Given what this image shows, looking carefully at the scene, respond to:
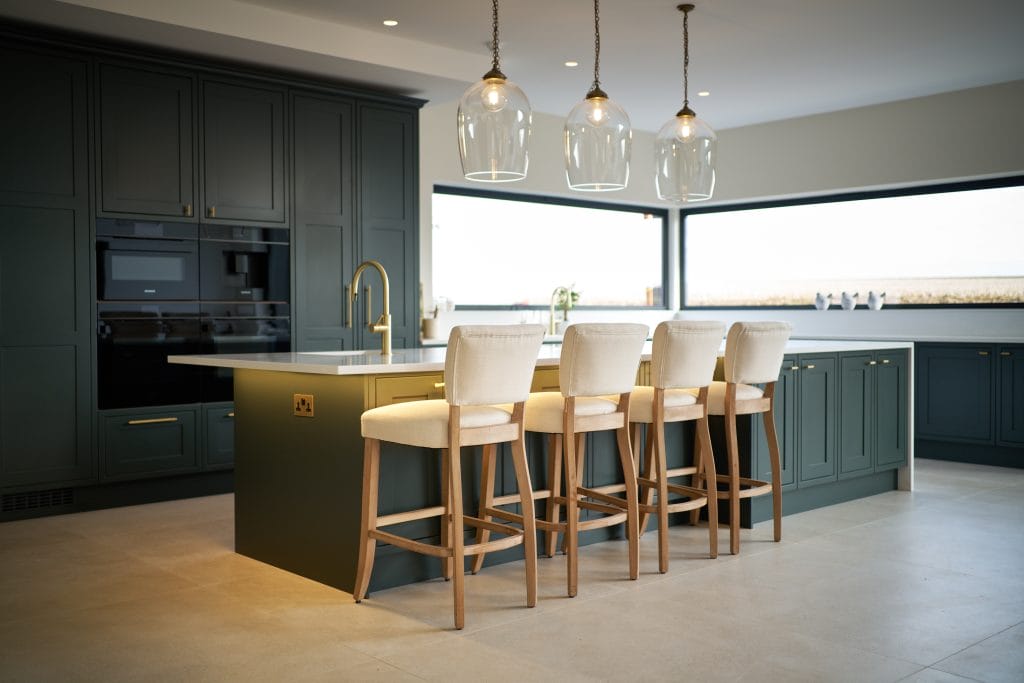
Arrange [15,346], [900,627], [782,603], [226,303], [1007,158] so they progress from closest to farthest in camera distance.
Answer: [900,627] < [782,603] < [15,346] < [226,303] < [1007,158]

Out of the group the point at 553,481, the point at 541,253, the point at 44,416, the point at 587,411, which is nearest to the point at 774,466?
the point at 553,481

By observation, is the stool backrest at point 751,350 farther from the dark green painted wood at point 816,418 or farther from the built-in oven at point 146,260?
the built-in oven at point 146,260

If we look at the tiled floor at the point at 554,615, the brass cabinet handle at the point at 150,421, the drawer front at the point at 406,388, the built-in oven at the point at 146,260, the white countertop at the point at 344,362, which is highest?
the built-in oven at the point at 146,260

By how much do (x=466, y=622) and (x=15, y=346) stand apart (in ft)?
9.55

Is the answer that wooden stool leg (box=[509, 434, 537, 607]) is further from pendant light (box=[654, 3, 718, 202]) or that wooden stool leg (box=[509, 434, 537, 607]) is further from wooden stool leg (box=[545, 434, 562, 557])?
pendant light (box=[654, 3, 718, 202])

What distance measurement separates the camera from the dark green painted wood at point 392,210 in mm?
6066

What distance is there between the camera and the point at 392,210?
20.4ft

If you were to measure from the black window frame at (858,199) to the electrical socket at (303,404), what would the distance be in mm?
5460

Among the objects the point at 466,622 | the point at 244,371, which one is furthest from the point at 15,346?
the point at 466,622

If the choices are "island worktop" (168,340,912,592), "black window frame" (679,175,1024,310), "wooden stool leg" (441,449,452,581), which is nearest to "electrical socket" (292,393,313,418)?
"island worktop" (168,340,912,592)

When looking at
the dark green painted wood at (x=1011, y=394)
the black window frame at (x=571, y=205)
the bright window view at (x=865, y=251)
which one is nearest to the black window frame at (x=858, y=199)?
the bright window view at (x=865, y=251)

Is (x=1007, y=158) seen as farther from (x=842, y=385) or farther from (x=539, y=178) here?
(x=539, y=178)

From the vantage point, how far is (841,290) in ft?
26.2

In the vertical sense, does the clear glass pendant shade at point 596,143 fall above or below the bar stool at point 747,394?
above
